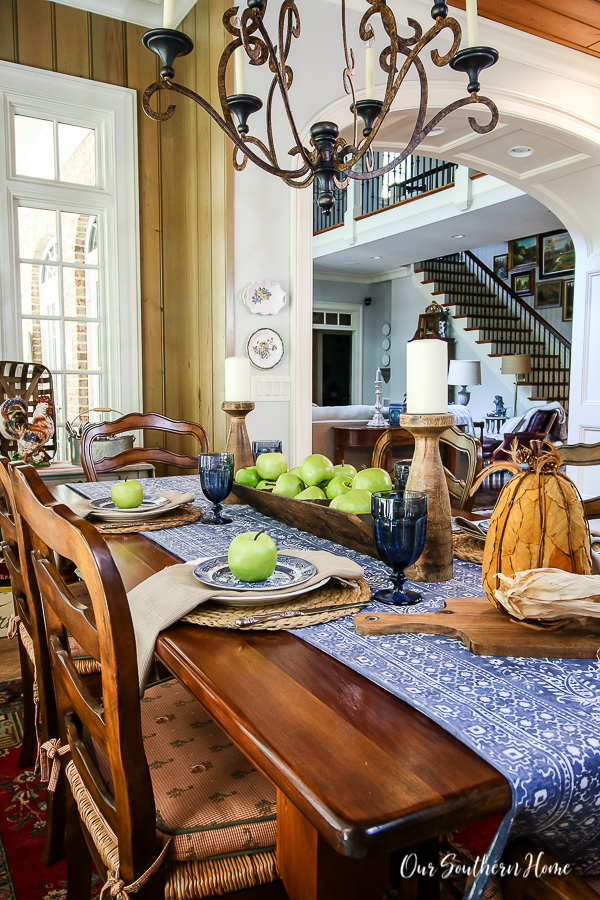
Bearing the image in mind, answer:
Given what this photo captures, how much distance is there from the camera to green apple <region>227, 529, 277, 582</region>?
96cm

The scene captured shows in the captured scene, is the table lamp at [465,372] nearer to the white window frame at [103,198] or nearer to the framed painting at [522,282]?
the framed painting at [522,282]

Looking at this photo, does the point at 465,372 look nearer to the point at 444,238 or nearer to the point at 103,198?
the point at 444,238

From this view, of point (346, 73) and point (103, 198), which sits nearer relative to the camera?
point (346, 73)

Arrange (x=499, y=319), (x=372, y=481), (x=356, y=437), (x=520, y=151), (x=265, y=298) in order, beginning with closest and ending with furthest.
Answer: (x=372, y=481)
(x=265, y=298)
(x=520, y=151)
(x=356, y=437)
(x=499, y=319)

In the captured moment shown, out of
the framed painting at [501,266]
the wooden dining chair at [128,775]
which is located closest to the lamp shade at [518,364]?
the framed painting at [501,266]

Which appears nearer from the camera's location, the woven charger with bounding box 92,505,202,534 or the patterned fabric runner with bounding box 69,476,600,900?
the patterned fabric runner with bounding box 69,476,600,900

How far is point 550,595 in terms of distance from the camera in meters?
0.77

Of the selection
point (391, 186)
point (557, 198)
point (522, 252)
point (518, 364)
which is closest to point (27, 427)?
point (557, 198)

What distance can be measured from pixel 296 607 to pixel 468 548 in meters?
0.51


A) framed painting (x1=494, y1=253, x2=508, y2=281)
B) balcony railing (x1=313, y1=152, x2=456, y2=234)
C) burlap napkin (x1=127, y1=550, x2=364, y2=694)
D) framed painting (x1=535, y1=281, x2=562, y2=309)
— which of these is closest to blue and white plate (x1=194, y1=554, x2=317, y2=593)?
burlap napkin (x1=127, y1=550, x2=364, y2=694)

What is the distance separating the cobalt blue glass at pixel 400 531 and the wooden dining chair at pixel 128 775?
1.11ft

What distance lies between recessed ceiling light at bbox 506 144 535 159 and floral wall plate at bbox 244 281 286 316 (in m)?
2.31

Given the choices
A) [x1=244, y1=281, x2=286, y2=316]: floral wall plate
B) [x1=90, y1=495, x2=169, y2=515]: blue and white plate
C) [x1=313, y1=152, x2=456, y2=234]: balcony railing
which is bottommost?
[x1=90, y1=495, x2=169, y2=515]: blue and white plate

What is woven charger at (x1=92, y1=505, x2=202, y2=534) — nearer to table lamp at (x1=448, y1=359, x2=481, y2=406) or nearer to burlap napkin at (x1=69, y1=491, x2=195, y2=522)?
burlap napkin at (x1=69, y1=491, x2=195, y2=522)
